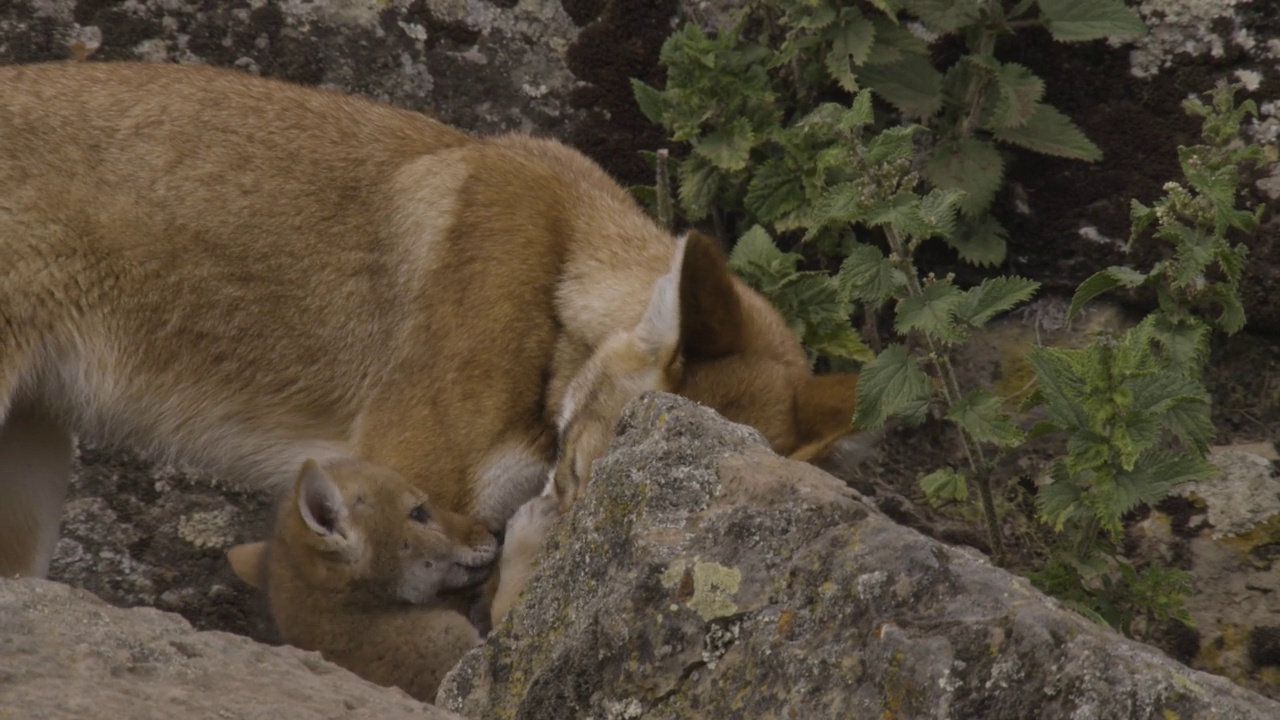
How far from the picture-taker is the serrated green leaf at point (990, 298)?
4559 mm

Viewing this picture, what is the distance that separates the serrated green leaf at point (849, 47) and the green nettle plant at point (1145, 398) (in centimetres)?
144

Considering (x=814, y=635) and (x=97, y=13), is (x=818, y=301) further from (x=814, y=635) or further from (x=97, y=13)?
(x=97, y=13)

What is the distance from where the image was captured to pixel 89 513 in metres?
6.27

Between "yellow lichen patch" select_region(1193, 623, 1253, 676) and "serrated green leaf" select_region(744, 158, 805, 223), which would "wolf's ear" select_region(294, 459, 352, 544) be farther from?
"yellow lichen patch" select_region(1193, 623, 1253, 676)

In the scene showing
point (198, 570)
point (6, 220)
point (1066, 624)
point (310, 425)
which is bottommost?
point (198, 570)

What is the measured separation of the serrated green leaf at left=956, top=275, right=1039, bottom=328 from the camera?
4.56 meters

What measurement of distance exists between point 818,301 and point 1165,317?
1507mm

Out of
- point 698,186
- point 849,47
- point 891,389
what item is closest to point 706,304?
point 891,389

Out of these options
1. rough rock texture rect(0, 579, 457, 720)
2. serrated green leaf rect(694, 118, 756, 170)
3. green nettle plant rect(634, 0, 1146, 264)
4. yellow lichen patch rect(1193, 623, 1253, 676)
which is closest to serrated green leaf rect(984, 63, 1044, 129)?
green nettle plant rect(634, 0, 1146, 264)

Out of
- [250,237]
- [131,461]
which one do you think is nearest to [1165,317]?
[250,237]

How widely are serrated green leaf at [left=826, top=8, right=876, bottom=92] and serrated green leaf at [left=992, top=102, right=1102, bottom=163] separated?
0.69m

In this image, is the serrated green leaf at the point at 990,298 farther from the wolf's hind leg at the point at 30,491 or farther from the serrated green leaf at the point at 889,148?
the wolf's hind leg at the point at 30,491

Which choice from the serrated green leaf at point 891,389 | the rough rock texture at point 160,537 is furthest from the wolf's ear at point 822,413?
the rough rock texture at point 160,537

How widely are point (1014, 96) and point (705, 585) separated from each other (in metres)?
3.63
